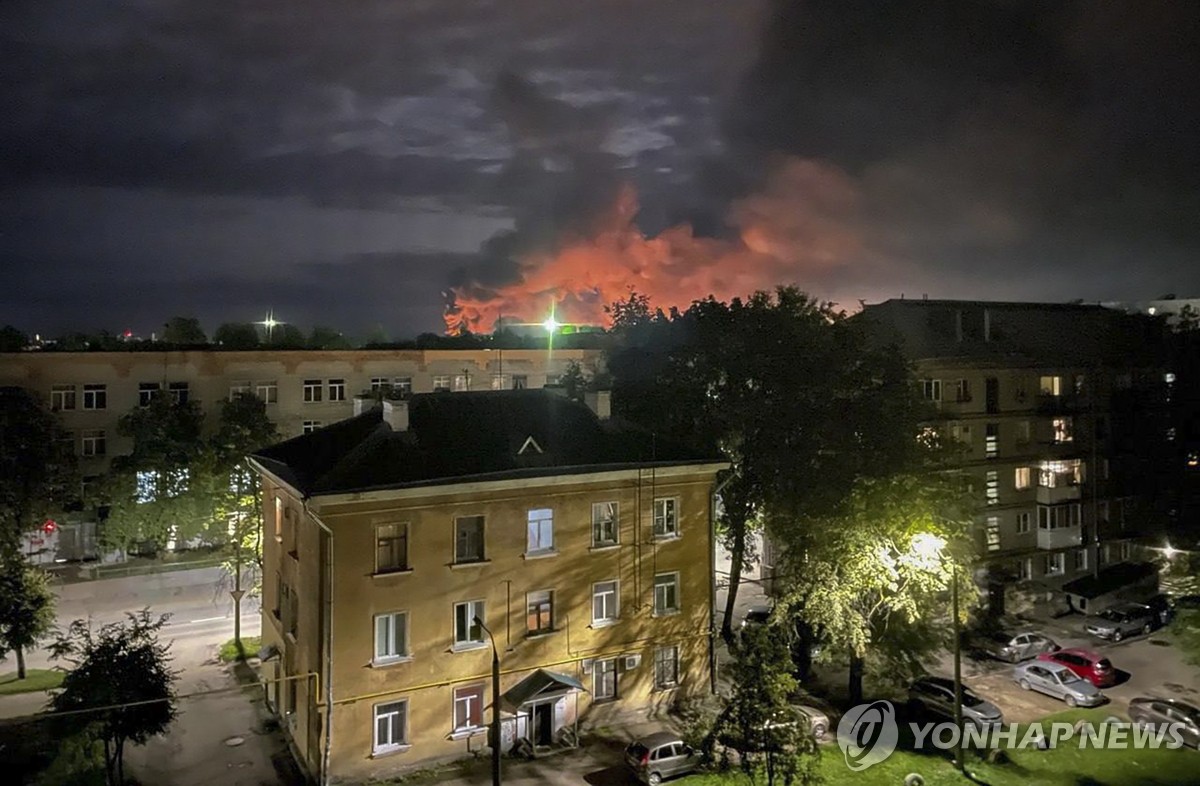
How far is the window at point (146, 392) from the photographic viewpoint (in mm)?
46000

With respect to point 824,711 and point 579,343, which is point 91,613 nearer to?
point 824,711

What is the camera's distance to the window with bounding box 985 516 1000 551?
4031cm

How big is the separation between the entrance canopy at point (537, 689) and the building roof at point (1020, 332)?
1014 inches

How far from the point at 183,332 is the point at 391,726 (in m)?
41.4

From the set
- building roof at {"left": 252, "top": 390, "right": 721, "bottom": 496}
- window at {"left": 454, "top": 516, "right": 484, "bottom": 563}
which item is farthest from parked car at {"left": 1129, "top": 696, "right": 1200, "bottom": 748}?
window at {"left": 454, "top": 516, "right": 484, "bottom": 563}

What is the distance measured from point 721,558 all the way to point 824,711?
2061cm

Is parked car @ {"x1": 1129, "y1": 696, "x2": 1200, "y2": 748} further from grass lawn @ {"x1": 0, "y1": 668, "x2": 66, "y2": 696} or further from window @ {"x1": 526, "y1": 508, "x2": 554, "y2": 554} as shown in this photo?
grass lawn @ {"x1": 0, "y1": 668, "x2": 66, "y2": 696}

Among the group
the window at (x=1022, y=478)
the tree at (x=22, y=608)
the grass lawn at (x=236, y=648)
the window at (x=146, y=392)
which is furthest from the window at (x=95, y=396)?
the window at (x=1022, y=478)

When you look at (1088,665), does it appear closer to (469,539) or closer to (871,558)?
(871,558)

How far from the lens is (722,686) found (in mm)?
28844

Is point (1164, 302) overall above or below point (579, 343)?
above

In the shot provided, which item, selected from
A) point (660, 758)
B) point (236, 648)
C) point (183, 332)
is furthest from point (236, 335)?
point (660, 758)

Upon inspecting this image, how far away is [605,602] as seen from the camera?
2545cm

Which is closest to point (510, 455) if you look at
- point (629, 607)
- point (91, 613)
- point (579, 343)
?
point (629, 607)
